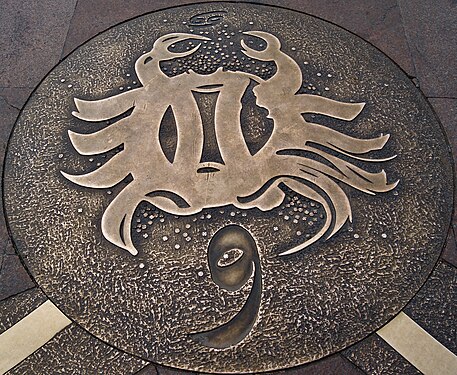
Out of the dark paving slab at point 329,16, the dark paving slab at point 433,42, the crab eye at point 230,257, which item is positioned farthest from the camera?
the dark paving slab at point 329,16

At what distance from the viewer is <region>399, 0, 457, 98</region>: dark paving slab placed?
310 cm

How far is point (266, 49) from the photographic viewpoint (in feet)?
10.5

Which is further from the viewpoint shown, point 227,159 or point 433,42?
point 433,42

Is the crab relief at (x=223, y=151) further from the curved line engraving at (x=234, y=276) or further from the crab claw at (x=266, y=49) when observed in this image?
the curved line engraving at (x=234, y=276)

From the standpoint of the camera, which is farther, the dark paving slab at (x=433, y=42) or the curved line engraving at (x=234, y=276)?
the dark paving slab at (x=433, y=42)

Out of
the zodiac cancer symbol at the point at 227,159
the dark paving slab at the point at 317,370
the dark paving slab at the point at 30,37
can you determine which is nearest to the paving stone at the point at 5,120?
the dark paving slab at the point at 30,37

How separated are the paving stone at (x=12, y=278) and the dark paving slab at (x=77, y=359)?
33 cm

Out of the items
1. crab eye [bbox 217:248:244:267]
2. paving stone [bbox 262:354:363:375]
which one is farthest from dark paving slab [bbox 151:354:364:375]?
crab eye [bbox 217:248:244:267]

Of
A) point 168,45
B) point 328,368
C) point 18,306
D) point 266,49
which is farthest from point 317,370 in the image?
point 168,45

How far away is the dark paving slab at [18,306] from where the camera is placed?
2.32 metres

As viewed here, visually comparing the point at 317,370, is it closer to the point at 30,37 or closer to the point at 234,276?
the point at 234,276

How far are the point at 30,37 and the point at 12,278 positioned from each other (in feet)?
5.58

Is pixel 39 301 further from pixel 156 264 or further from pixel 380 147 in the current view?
pixel 380 147

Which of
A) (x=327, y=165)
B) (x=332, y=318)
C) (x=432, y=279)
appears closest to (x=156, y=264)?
(x=332, y=318)
